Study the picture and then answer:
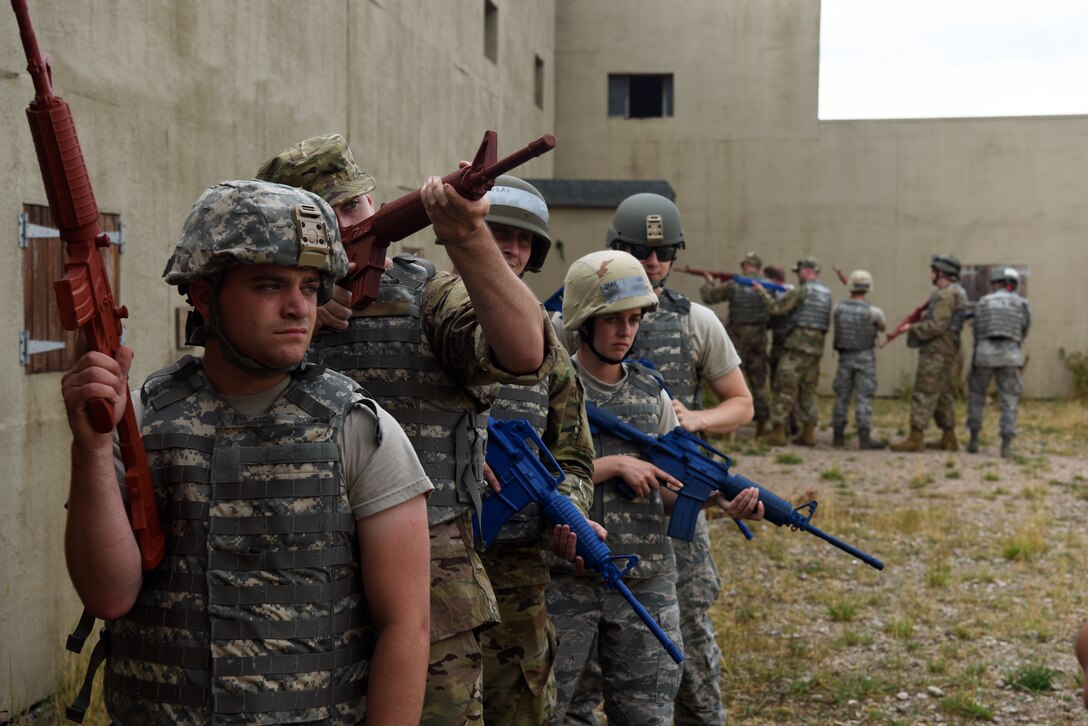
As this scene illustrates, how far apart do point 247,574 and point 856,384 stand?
11.8 meters

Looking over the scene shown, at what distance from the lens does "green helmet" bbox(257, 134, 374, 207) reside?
2609 millimetres

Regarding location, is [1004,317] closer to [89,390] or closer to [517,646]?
[517,646]

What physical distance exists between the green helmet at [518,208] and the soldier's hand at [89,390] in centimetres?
145

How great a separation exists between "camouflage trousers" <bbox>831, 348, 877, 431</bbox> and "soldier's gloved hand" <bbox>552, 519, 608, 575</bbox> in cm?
1017

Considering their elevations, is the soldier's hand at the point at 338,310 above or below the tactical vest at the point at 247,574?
above

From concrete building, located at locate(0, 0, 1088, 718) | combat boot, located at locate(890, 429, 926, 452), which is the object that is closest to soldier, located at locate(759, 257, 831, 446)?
combat boot, located at locate(890, 429, 926, 452)

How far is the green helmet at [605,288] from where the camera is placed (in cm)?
355

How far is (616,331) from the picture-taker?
3602 millimetres

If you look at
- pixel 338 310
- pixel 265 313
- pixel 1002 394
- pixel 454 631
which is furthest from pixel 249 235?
pixel 1002 394

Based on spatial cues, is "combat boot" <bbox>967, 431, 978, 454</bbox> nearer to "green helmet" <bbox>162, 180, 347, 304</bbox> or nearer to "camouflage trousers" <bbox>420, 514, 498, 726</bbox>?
"camouflage trousers" <bbox>420, 514, 498, 726</bbox>

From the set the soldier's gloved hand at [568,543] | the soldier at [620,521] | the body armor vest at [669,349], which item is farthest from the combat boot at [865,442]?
the soldier's gloved hand at [568,543]

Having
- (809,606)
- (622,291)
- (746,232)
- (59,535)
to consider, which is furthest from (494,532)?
(746,232)

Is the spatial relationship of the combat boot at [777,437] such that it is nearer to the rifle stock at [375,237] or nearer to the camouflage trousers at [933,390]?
the camouflage trousers at [933,390]

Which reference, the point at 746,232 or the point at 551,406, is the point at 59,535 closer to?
the point at 551,406
